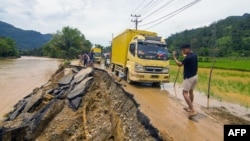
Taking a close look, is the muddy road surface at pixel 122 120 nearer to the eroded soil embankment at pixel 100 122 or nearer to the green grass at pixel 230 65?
the eroded soil embankment at pixel 100 122

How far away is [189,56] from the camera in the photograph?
7.57 metres

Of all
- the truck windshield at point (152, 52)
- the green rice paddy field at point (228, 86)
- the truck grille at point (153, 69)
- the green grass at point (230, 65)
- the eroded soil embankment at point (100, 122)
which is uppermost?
the truck windshield at point (152, 52)

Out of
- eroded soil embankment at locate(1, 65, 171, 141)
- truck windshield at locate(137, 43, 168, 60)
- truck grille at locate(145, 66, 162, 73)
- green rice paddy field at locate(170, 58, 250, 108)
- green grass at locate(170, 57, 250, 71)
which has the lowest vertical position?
eroded soil embankment at locate(1, 65, 171, 141)

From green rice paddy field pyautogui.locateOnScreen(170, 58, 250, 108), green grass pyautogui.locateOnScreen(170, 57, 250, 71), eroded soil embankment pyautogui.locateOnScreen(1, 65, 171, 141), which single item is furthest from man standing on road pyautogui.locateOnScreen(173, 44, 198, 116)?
green grass pyautogui.locateOnScreen(170, 57, 250, 71)

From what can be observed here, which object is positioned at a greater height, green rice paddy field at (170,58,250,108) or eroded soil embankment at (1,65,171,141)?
green rice paddy field at (170,58,250,108)

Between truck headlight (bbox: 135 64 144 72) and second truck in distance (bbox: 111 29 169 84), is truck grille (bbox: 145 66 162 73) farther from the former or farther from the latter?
truck headlight (bbox: 135 64 144 72)

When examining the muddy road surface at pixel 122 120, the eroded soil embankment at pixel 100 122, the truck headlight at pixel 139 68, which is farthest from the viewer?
the truck headlight at pixel 139 68

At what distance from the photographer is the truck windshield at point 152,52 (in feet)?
46.2

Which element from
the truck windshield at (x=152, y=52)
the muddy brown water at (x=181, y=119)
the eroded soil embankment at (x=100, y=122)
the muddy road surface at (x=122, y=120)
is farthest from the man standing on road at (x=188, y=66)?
the truck windshield at (x=152, y=52)

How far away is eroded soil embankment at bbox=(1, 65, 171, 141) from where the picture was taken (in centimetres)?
789

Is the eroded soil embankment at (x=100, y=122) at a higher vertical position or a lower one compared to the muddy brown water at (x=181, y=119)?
lower

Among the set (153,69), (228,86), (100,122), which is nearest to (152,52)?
(153,69)

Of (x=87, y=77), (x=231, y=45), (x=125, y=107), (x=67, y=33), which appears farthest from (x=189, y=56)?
(x=67, y=33)

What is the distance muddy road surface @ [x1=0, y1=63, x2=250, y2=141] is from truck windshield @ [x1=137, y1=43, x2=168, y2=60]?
7.33 ft
